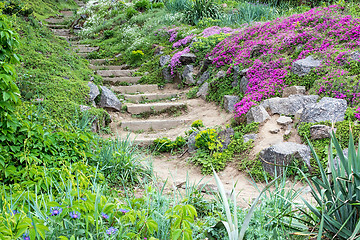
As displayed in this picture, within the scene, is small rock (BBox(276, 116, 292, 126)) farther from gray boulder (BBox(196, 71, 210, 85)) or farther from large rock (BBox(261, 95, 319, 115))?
gray boulder (BBox(196, 71, 210, 85))

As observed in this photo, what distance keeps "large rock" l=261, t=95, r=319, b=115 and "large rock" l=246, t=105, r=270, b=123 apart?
15cm

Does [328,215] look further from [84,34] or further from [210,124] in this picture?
[84,34]

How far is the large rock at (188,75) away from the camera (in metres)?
7.00

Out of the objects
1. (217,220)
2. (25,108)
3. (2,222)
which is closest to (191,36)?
(25,108)

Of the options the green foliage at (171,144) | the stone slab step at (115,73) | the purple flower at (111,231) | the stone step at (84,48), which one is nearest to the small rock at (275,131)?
the green foliage at (171,144)

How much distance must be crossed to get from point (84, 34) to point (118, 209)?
11870 mm

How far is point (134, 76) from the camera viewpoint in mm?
7906

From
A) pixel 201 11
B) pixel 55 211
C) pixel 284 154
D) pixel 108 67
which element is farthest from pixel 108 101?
pixel 201 11

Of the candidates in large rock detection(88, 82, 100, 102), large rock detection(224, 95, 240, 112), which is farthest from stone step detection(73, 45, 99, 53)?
large rock detection(224, 95, 240, 112)

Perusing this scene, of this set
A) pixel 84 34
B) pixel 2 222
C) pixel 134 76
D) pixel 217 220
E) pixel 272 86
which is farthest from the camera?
pixel 84 34

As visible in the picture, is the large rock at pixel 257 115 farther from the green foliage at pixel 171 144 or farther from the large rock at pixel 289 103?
the green foliage at pixel 171 144

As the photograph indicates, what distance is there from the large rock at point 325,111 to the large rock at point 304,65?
3.04 ft

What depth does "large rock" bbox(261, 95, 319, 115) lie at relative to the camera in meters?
4.40

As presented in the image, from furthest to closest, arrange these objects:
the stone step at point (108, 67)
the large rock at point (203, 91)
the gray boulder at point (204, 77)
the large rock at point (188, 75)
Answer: the stone step at point (108, 67) < the large rock at point (188, 75) < the gray boulder at point (204, 77) < the large rock at point (203, 91)
